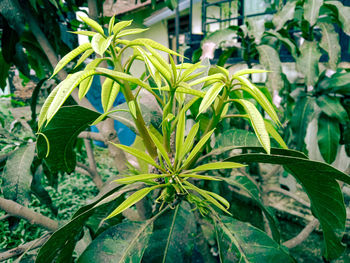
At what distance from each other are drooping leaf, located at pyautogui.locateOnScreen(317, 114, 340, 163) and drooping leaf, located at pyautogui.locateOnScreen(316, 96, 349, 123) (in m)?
0.04

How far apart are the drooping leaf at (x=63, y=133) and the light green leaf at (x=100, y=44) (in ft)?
0.67

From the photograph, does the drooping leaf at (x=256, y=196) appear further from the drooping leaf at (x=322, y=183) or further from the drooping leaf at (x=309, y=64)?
the drooping leaf at (x=309, y=64)

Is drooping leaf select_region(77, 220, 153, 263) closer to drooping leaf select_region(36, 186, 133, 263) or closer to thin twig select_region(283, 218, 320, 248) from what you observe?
drooping leaf select_region(36, 186, 133, 263)

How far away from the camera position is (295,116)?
107 cm

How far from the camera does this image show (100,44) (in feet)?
1.05

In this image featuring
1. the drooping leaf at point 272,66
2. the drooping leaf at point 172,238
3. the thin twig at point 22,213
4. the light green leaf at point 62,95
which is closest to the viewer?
the light green leaf at point 62,95

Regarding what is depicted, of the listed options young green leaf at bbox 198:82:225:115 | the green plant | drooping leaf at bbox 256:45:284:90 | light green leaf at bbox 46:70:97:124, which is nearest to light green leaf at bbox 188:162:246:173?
the green plant

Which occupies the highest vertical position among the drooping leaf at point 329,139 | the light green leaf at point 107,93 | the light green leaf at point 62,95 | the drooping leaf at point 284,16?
the drooping leaf at point 284,16

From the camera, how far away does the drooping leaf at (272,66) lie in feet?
3.13

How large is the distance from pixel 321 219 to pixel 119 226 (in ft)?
1.33

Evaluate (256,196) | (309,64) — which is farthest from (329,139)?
(256,196)

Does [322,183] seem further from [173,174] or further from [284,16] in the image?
[284,16]

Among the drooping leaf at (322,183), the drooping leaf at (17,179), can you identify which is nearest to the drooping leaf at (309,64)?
the drooping leaf at (322,183)

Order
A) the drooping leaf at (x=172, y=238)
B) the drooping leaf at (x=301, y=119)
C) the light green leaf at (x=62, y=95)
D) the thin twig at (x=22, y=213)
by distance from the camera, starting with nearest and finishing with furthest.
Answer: the light green leaf at (x=62, y=95)
the drooping leaf at (x=172, y=238)
the thin twig at (x=22, y=213)
the drooping leaf at (x=301, y=119)
